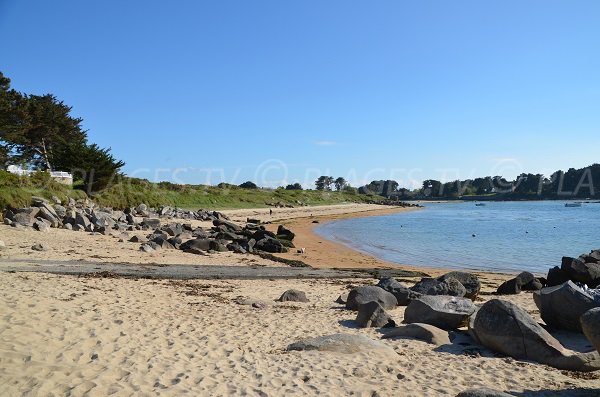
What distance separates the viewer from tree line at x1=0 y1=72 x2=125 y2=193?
41.0 metres

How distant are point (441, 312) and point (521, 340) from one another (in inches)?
85.1

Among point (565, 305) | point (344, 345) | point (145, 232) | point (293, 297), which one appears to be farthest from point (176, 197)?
point (565, 305)

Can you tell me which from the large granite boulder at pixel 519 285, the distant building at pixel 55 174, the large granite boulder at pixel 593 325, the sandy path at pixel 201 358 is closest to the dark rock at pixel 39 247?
the sandy path at pixel 201 358

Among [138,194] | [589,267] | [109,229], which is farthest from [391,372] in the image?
[138,194]

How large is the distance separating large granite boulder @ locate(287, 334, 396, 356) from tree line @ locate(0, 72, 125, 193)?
37386 mm

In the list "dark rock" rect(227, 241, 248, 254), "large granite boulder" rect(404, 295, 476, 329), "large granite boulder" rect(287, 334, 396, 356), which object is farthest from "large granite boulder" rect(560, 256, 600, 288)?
"dark rock" rect(227, 241, 248, 254)

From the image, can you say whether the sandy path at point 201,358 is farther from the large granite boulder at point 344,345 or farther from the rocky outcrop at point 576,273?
the rocky outcrop at point 576,273

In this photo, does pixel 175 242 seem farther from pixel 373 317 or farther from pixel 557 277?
pixel 557 277

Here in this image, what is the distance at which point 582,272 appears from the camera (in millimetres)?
16031

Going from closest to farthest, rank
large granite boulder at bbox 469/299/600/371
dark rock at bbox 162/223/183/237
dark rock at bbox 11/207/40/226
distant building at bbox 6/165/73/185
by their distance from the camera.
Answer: large granite boulder at bbox 469/299/600/371
dark rock at bbox 11/207/40/226
dark rock at bbox 162/223/183/237
distant building at bbox 6/165/73/185

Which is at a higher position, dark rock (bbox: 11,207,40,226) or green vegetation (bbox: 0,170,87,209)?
green vegetation (bbox: 0,170,87,209)

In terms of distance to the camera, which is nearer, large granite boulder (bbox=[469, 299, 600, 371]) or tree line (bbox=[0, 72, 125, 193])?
large granite boulder (bbox=[469, 299, 600, 371])

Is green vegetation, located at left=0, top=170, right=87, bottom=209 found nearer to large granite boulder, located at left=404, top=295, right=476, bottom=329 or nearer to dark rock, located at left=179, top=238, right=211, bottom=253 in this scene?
dark rock, located at left=179, top=238, right=211, bottom=253

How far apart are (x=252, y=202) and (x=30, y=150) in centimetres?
3647
